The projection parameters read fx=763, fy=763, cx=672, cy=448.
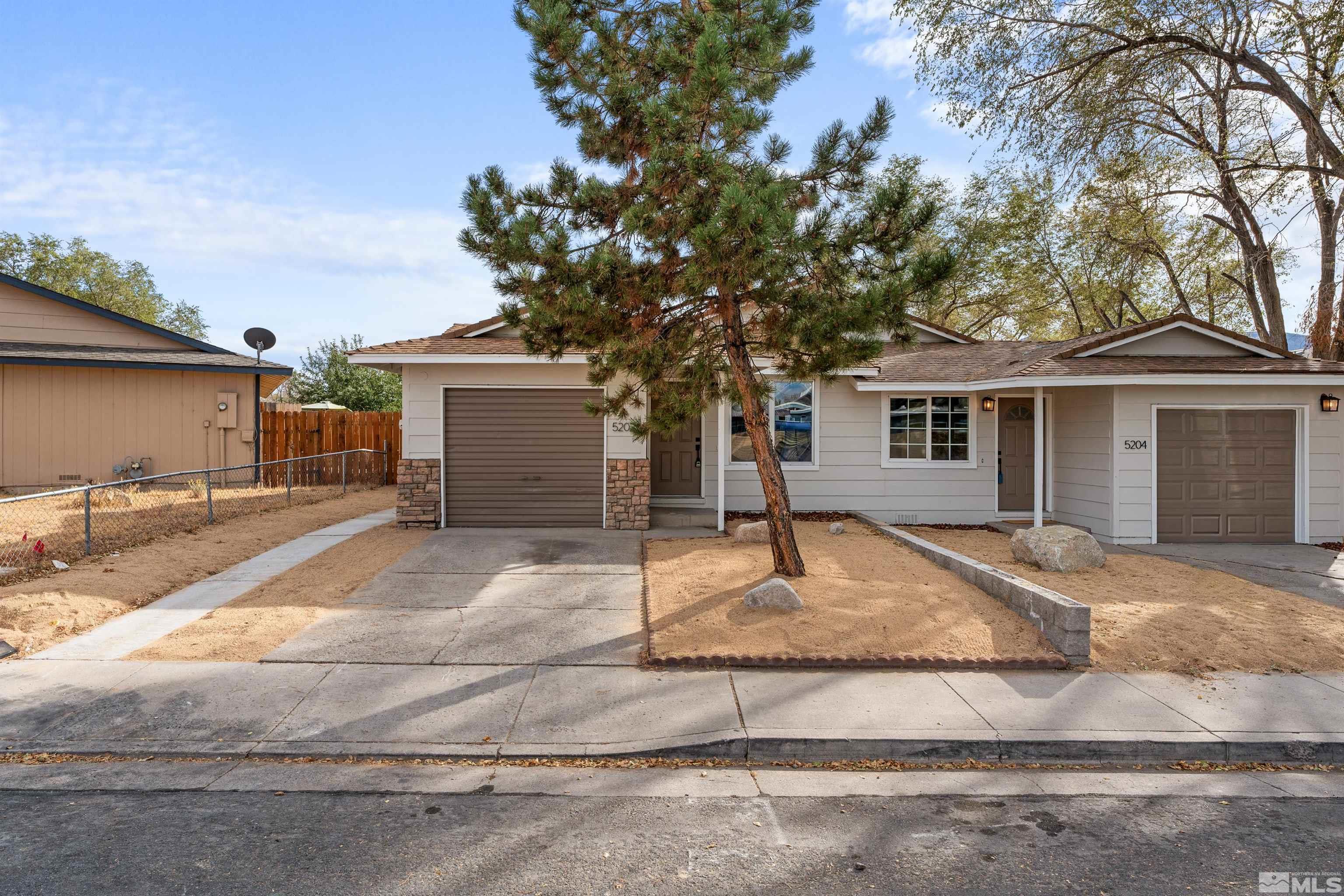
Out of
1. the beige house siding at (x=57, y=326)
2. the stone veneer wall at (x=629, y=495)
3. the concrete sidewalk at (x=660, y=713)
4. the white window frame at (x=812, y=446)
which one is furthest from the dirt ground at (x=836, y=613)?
the beige house siding at (x=57, y=326)

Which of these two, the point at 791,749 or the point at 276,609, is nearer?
the point at 791,749

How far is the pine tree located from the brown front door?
503 cm

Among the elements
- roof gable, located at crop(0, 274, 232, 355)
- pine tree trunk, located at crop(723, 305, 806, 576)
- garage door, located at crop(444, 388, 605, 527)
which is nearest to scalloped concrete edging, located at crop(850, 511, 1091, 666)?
pine tree trunk, located at crop(723, 305, 806, 576)

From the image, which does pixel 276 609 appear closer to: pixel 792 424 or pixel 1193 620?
pixel 1193 620

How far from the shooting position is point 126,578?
7.90 meters

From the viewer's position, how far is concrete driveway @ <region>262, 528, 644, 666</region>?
605 centimetres

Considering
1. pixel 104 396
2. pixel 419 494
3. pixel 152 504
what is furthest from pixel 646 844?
pixel 104 396

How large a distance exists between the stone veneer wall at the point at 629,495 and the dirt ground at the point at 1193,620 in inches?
189

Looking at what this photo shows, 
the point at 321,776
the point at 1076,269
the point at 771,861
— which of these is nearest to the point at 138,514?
the point at 321,776

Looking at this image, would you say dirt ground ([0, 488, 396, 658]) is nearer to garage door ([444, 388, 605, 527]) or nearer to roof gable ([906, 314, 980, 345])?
garage door ([444, 388, 605, 527])

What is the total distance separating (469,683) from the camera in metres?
5.45

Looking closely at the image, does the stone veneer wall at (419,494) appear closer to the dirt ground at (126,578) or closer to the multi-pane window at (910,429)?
the dirt ground at (126,578)

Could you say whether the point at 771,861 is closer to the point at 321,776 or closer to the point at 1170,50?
the point at 321,776

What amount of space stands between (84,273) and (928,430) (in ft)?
121
